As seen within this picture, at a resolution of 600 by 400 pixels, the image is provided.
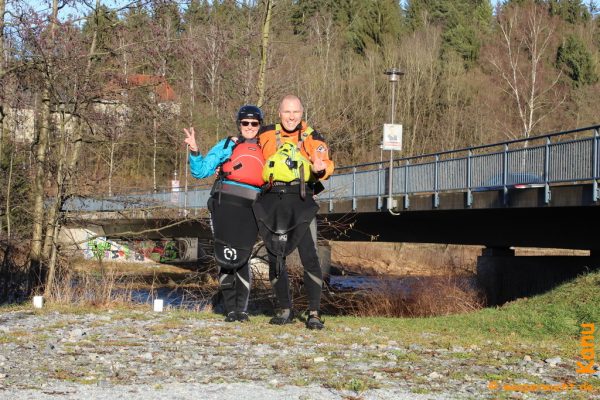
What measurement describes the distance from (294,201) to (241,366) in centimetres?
268

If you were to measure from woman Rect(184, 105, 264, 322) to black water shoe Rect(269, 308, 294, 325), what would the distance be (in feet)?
1.11

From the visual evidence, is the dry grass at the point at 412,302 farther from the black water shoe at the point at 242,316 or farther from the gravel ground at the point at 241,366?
the gravel ground at the point at 241,366

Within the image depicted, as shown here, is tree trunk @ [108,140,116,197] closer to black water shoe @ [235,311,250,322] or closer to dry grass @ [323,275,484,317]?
dry grass @ [323,275,484,317]

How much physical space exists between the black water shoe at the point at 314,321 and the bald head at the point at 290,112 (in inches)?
68.2

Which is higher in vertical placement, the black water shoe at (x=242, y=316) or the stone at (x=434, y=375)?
the black water shoe at (x=242, y=316)

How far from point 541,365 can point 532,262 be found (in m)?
15.0

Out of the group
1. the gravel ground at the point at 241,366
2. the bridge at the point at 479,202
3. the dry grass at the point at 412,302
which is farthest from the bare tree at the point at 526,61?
the gravel ground at the point at 241,366

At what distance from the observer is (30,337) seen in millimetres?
7020

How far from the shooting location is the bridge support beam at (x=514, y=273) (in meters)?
18.9

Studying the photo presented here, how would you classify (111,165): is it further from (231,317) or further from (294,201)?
(294,201)

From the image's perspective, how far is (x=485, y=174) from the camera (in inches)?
796

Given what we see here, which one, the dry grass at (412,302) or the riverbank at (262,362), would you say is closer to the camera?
the riverbank at (262,362)

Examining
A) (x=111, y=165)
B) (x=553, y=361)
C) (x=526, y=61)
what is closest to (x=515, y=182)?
(x=111, y=165)

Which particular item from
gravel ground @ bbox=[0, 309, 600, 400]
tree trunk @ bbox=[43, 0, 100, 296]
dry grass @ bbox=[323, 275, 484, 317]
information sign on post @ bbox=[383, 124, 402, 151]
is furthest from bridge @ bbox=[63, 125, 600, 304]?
gravel ground @ bbox=[0, 309, 600, 400]
